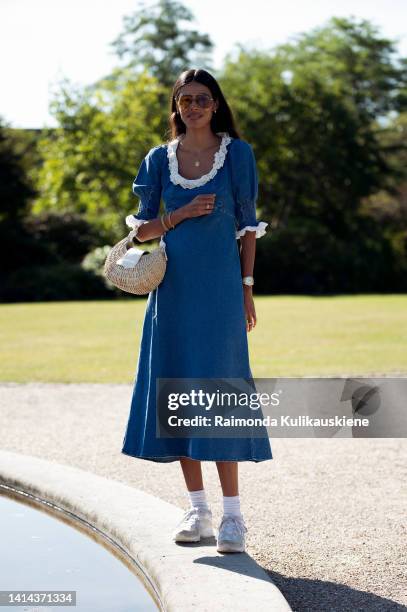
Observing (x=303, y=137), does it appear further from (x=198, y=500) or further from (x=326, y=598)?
(x=326, y=598)

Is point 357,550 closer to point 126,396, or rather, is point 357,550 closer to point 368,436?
point 368,436

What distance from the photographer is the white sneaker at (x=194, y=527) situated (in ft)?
11.7

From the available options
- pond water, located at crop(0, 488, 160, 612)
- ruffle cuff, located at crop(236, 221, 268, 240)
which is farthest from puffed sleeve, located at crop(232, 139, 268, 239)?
pond water, located at crop(0, 488, 160, 612)

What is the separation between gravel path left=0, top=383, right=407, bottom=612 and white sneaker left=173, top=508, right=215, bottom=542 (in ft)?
0.69

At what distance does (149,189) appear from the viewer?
374 centimetres

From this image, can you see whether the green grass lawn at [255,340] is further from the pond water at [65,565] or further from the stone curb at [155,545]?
the pond water at [65,565]

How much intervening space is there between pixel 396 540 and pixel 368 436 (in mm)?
2356

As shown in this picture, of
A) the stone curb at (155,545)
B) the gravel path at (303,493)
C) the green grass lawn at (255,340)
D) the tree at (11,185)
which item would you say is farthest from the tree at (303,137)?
the stone curb at (155,545)

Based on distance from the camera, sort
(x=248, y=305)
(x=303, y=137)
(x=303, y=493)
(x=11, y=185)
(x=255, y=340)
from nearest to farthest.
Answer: (x=248, y=305) → (x=303, y=493) → (x=255, y=340) → (x=11, y=185) → (x=303, y=137)

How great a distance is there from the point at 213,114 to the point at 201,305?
77 centimetres

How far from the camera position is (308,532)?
398cm

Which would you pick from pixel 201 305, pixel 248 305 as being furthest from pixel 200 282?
pixel 248 305

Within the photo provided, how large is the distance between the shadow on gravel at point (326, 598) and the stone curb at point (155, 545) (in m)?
0.12

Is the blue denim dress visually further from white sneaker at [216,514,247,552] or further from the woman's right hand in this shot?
white sneaker at [216,514,247,552]
